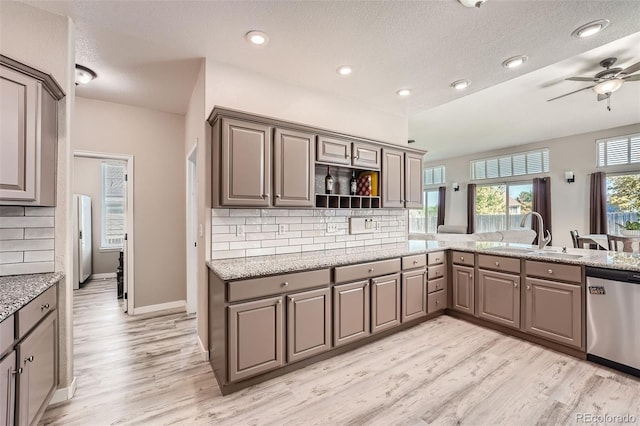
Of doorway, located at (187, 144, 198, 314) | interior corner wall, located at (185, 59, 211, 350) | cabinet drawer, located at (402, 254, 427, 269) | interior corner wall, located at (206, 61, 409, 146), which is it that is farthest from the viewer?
doorway, located at (187, 144, 198, 314)

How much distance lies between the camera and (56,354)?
1.96 m

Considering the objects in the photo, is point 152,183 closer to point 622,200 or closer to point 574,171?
point 574,171

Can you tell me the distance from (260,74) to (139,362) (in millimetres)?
2943

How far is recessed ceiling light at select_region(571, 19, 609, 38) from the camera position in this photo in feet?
7.00

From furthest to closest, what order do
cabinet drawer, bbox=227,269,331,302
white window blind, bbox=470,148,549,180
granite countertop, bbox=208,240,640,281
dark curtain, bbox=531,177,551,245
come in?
white window blind, bbox=470,148,549,180 → dark curtain, bbox=531,177,551,245 → granite countertop, bbox=208,240,640,281 → cabinet drawer, bbox=227,269,331,302

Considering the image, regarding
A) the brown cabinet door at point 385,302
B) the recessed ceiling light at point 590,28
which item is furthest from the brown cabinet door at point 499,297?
the recessed ceiling light at point 590,28

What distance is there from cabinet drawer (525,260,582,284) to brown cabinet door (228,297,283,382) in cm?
253

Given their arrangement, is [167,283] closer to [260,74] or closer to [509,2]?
[260,74]

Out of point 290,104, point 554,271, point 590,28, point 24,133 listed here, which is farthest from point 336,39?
point 554,271

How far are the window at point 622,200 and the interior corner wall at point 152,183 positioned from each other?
8.30m

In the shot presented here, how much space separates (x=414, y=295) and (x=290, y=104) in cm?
255

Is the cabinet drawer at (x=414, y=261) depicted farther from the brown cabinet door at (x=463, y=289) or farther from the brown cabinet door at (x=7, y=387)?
the brown cabinet door at (x=7, y=387)

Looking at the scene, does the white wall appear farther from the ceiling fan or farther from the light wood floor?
the light wood floor

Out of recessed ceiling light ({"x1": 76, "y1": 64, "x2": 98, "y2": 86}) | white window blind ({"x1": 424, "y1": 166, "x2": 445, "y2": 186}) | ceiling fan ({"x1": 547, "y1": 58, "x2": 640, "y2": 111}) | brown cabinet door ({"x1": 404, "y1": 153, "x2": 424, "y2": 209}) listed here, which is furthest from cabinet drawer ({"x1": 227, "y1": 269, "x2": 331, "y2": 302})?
white window blind ({"x1": 424, "y1": 166, "x2": 445, "y2": 186})
